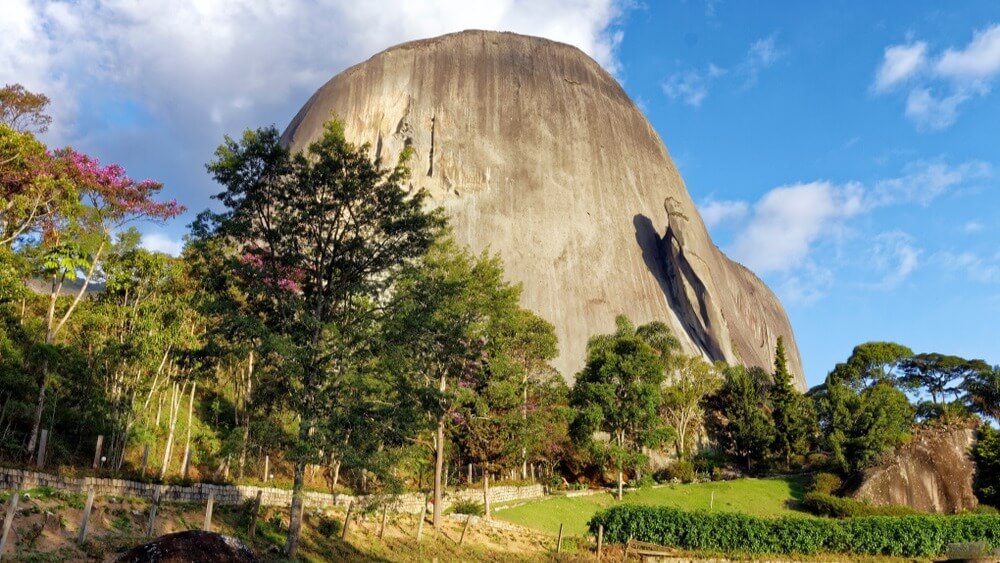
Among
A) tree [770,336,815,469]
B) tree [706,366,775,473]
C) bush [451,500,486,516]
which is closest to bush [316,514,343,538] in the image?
bush [451,500,486,516]

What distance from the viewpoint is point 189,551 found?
7863 millimetres

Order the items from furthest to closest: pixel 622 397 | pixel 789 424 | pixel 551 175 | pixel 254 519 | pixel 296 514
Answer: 1. pixel 551 175
2. pixel 789 424
3. pixel 622 397
4. pixel 254 519
5. pixel 296 514

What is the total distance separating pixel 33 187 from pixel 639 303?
62.2 m

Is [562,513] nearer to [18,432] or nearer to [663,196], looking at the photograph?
[18,432]

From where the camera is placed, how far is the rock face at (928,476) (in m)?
39.1

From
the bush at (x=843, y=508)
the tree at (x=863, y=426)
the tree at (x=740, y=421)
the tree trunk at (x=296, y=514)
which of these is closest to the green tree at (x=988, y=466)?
the tree at (x=863, y=426)

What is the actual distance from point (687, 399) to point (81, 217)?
1585 inches

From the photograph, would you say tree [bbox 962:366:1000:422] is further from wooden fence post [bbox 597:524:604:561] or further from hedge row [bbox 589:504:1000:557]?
wooden fence post [bbox 597:524:604:561]

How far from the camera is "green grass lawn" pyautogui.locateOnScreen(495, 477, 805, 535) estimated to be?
105ft

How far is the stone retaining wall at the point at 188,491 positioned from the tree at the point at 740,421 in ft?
85.7

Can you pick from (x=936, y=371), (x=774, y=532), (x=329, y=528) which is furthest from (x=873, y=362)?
(x=329, y=528)

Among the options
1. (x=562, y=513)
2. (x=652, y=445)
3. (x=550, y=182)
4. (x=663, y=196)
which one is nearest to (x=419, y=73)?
(x=550, y=182)

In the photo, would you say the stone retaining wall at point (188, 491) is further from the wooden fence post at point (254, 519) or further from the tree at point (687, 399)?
the tree at point (687, 399)

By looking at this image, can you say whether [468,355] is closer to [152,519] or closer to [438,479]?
[438,479]
